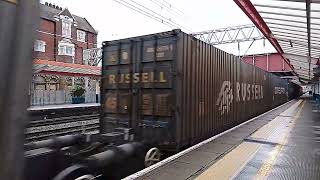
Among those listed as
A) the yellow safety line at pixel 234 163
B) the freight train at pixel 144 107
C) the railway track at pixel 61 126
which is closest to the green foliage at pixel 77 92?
the railway track at pixel 61 126

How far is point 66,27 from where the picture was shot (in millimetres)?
56375

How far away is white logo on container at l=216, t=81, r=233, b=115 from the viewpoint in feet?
34.0

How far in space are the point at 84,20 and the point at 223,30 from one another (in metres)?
38.6

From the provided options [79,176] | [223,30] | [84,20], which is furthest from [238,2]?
[84,20]

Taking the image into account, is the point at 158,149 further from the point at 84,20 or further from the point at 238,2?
the point at 84,20

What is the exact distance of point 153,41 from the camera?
7664 millimetres

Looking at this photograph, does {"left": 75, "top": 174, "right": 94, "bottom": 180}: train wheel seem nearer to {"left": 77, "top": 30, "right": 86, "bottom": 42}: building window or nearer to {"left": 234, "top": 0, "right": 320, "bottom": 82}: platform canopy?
{"left": 234, "top": 0, "right": 320, "bottom": 82}: platform canopy

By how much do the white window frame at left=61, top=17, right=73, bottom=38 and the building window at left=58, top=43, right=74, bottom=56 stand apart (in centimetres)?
329

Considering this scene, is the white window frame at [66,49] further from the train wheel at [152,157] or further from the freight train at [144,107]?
the train wheel at [152,157]

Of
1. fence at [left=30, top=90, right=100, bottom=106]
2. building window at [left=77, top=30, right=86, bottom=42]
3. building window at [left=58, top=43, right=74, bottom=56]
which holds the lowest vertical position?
fence at [left=30, top=90, right=100, bottom=106]

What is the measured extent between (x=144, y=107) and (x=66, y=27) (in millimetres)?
52385

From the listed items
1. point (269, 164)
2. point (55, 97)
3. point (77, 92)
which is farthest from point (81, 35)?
point (269, 164)

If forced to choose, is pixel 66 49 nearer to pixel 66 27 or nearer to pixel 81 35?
pixel 66 27

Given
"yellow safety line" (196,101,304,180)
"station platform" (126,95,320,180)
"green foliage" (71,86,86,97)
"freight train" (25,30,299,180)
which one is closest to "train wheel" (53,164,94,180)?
"freight train" (25,30,299,180)
